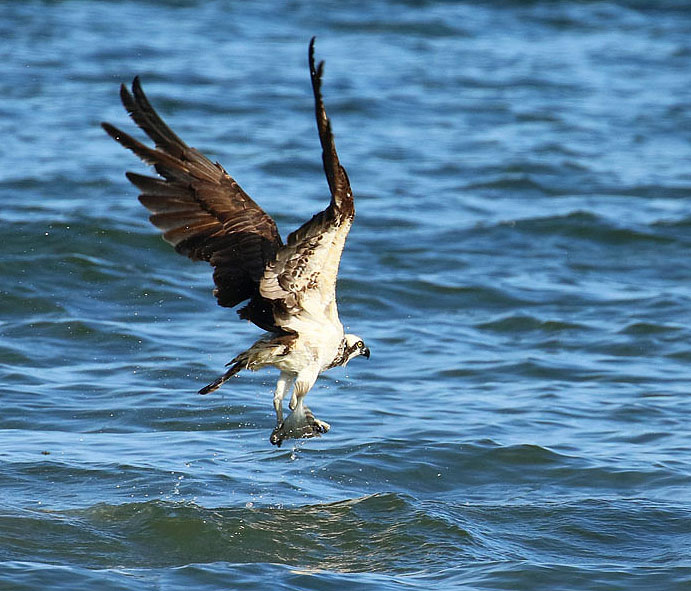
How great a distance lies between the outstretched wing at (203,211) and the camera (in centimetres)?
570

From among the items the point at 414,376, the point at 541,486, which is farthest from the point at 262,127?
the point at 541,486

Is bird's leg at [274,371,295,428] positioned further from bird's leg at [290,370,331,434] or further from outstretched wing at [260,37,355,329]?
outstretched wing at [260,37,355,329]

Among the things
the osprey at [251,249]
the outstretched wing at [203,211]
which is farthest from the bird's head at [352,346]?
the outstretched wing at [203,211]

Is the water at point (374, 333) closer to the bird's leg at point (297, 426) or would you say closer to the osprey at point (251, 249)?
the bird's leg at point (297, 426)

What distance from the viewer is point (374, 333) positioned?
9961mm

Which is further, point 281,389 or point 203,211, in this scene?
point 281,389

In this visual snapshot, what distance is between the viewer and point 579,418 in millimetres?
8297

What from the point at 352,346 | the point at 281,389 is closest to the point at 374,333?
the point at 352,346

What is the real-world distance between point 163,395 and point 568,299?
164 inches

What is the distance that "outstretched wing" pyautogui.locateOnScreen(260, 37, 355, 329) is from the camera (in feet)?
16.7

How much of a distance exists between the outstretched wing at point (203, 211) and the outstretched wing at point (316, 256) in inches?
3.9

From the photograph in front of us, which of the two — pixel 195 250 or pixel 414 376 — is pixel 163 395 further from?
pixel 195 250

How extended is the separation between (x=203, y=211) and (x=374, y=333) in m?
4.34

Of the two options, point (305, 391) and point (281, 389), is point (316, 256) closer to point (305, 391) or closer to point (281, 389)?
point (305, 391)
